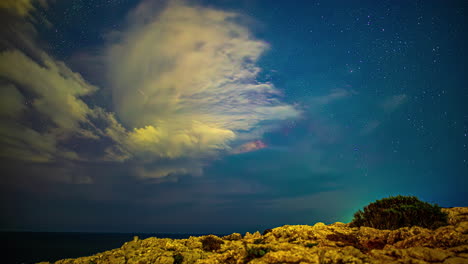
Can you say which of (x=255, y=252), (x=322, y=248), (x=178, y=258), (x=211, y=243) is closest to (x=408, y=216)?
(x=322, y=248)

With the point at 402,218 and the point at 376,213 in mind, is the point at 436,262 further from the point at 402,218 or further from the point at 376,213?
the point at 376,213

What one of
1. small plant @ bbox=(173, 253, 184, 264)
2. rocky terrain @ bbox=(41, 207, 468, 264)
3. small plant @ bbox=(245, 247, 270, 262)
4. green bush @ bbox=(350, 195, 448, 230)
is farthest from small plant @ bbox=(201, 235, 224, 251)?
green bush @ bbox=(350, 195, 448, 230)

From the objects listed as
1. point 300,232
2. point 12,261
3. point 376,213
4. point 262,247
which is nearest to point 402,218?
point 376,213

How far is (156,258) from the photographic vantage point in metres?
11.4

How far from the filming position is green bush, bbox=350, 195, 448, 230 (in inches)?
440

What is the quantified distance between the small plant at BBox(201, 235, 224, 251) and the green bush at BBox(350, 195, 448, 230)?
8.33 m

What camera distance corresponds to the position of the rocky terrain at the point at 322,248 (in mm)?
7227

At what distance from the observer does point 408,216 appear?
1145cm

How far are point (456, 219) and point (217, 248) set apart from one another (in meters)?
12.7

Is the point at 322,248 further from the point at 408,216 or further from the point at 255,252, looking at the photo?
the point at 408,216

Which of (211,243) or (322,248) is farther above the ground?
(322,248)

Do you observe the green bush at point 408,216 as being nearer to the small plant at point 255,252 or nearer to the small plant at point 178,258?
the small plant at point 255,252

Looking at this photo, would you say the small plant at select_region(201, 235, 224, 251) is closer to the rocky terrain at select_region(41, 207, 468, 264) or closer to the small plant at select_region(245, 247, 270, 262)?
the rocky terrain at select_region(41, 207, 468, 264)

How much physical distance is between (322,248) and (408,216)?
6.20 metres
